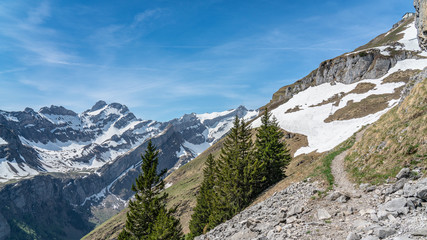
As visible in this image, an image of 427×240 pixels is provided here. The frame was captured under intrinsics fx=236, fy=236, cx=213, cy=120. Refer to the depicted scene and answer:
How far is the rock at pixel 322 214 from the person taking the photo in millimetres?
14397

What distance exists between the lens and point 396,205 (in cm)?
1202

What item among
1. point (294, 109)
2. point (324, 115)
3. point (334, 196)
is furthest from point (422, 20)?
point (294, 109)

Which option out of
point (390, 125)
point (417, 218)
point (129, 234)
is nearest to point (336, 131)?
point (390, 125)

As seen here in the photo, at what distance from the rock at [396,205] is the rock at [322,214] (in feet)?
10.3

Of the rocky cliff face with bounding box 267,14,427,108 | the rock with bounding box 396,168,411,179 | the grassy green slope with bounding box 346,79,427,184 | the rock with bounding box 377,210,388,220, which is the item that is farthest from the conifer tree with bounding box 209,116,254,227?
the rocky cliff face with bounding box 267,14,427,108

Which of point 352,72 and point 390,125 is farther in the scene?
point 352,72

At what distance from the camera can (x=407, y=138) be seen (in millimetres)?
17781

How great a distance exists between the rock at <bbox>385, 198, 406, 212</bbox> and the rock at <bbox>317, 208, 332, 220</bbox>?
10.3ft

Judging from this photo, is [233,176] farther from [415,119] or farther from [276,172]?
[415,119]

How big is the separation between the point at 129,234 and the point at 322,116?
9109cm

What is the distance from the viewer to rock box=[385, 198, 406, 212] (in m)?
11.7

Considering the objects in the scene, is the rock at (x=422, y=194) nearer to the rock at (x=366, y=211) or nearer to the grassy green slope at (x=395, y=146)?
the rock at (x=366, y=211)

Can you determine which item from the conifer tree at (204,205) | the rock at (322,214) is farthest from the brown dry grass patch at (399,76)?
the rock at (322,214)

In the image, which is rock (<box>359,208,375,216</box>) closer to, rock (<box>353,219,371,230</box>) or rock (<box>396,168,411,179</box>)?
rock (<box>353,219,371,230</box>)
